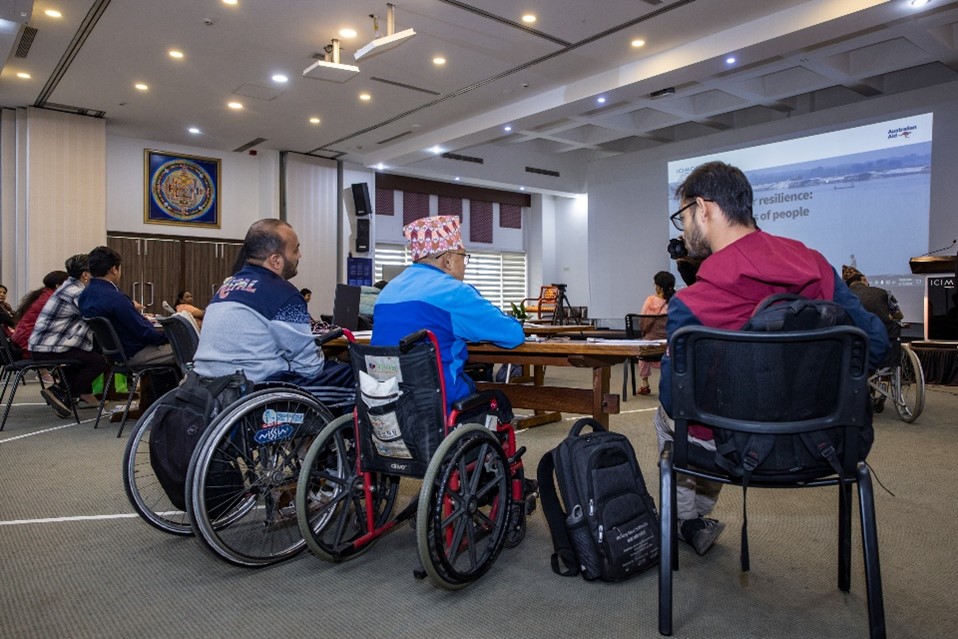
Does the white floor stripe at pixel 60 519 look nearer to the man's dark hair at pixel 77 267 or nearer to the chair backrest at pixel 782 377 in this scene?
the chair backrest at pixel 782 377

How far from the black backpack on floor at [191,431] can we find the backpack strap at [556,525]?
3.11 feet

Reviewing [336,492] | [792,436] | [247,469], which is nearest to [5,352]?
[247,469]

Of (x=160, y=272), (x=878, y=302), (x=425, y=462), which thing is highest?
(x=160, y=272)

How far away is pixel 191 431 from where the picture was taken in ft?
6.98

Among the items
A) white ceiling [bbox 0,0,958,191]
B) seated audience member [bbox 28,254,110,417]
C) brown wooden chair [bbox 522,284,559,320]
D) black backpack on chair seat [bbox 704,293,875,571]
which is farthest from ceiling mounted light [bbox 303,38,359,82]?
black backpack on chair seat [bbox 704,293,875,571]

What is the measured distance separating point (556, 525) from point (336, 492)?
683mm

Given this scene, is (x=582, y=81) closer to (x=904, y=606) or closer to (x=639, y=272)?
(x=639, y=272)

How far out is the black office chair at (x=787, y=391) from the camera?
4.54ft

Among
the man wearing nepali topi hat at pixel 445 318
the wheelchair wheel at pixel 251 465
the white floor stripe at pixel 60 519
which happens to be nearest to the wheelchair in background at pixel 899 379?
the man wearing nepali topi hat at pixel 445 318

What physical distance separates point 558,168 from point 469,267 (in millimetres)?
2637

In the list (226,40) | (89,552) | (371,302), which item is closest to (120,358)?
(371,302)

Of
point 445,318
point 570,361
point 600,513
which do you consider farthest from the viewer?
point 570,361

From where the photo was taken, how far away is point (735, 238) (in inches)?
69.0

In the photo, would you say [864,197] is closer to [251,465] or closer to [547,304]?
[547,304]
